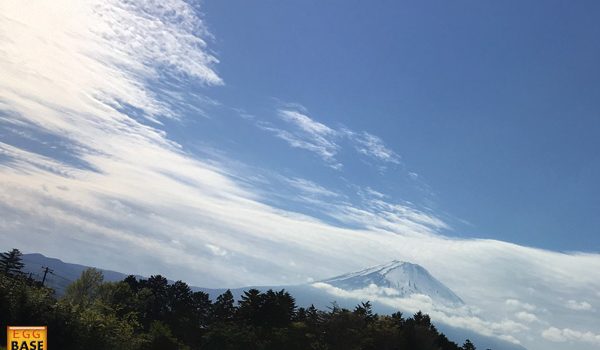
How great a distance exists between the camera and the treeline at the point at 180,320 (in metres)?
36.6

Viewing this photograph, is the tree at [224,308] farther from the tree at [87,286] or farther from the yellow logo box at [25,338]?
the yellow logo box at [25,338]

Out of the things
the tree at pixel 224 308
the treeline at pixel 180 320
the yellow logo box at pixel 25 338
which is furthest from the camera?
the tree at pixel 224 308

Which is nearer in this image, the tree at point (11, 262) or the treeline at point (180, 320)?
the treeline at point (180, 320)

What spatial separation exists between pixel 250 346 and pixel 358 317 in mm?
16526

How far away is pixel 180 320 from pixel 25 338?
3093 inches

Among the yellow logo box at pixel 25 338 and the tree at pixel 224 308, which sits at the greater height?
the yellow logo box at pixel 25 338

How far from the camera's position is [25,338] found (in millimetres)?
12594

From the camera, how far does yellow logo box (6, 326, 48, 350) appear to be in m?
12.5

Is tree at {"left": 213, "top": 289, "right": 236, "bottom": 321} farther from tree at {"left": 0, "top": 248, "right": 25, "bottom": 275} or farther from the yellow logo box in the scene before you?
the yellow logo box

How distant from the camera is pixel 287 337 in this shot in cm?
6288

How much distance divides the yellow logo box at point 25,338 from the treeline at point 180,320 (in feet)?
84.9

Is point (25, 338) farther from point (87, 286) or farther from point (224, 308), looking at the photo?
point (224, 308)

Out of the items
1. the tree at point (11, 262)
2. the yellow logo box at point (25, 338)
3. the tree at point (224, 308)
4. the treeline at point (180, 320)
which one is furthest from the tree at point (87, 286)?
the yellow logo box at point (25, 338)

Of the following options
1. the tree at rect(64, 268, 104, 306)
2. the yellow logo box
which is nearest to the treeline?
the tree at rect(64, 268, 104, 306)
